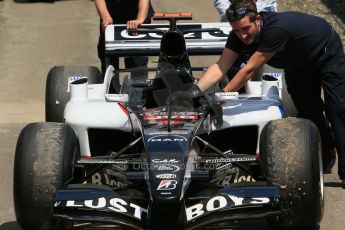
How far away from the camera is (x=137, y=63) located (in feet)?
33.1

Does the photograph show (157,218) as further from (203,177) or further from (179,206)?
(203,177)

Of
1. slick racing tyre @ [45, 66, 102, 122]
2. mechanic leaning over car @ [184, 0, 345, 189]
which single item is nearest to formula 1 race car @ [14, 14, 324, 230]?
mechanic leaning over car @ [184, 0, 345, 189]

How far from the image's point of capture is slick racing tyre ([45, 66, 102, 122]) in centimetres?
855

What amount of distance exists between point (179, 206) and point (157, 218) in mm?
149

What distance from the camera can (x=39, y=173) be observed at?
19.9 feet

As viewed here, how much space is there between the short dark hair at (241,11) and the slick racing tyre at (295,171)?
1006 mm

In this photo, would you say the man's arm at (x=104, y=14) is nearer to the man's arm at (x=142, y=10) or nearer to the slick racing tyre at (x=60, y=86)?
the man's arm at (x=142, y=10)

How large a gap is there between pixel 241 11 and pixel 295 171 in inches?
55.8

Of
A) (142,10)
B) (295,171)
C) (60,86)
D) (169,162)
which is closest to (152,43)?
(60,86)

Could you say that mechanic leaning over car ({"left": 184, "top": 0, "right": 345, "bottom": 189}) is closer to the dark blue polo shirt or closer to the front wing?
the dark blue polo shirt

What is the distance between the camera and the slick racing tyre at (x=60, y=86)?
855 cm

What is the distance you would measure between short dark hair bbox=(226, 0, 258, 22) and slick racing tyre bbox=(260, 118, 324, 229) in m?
1.01

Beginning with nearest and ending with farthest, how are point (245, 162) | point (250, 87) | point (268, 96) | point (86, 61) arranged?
point (245, 162), point (268, 96), point (250, 87), point (86, 61)

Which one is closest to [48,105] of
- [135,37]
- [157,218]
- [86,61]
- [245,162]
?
[135,37]
